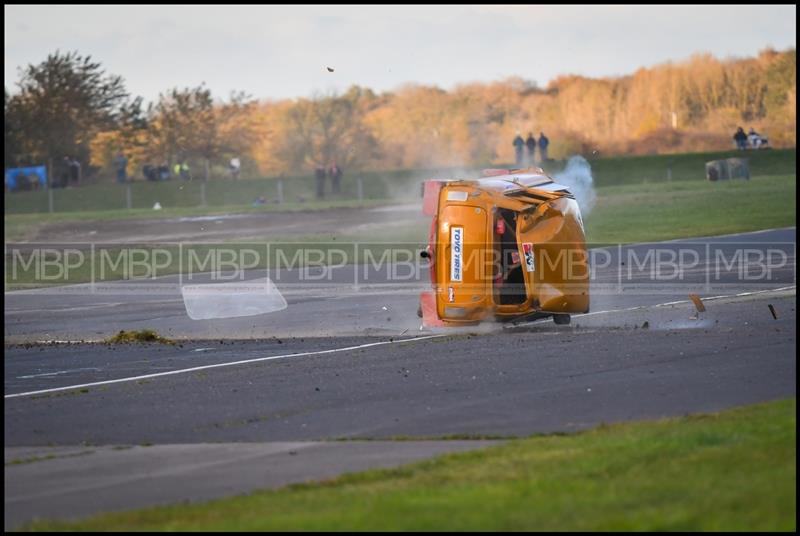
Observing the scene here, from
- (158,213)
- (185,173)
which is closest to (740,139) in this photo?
(158,213)

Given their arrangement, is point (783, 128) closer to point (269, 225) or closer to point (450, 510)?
point (269, 225)

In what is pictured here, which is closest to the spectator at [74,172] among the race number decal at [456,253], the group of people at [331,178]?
the group of people at [331,178]

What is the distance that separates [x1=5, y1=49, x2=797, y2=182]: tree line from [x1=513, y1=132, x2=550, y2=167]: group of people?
2.90ft

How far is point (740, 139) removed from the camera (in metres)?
55.3

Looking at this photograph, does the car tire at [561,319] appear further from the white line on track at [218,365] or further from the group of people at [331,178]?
the group of people at [331,178]

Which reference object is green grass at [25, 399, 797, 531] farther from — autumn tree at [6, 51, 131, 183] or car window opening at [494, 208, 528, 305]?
autumn tree at [6, 51, 131, 183]

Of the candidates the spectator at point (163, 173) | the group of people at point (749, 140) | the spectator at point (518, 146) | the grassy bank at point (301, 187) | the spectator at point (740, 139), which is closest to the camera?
the spectator at point (518, 146)

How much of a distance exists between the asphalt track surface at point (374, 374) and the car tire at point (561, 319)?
0.22 metres

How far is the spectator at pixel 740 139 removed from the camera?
179 ft

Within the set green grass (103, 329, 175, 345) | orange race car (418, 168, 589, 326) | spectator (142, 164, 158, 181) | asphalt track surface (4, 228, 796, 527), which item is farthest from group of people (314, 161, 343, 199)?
orange race car (418, 168, 589, 326)

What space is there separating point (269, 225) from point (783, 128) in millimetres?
27720

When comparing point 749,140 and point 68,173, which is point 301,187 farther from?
point 749,140

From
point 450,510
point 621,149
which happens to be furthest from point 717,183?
point 450,510

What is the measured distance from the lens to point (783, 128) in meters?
58.7
